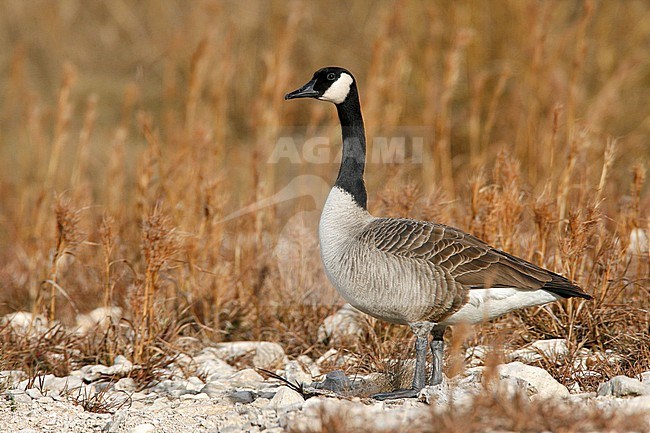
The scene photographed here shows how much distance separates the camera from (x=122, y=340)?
15.8 feet

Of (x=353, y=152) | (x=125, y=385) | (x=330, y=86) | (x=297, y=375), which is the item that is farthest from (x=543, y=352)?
(x=125, y=385)

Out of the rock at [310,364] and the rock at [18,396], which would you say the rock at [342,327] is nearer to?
the rock at [310,364]

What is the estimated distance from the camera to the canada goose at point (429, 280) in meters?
3.86

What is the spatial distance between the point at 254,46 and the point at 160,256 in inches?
276

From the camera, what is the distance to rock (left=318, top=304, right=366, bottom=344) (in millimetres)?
4950

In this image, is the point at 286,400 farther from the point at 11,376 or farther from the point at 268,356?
the point at 11,376

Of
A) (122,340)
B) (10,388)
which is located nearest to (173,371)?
(122,340)

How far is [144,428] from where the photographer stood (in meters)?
3.48

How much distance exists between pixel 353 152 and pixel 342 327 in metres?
1.21

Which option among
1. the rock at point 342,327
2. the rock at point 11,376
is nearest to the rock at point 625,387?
the rock at point 342,327

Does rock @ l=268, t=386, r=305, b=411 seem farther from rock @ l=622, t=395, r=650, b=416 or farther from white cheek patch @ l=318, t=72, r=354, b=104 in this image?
white cheek patch @ l=318, t=72, r=354, b=104

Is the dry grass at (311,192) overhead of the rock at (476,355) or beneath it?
overhead

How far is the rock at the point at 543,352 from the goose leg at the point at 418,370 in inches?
22.0

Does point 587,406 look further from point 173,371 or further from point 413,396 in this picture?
point 173,371
